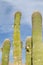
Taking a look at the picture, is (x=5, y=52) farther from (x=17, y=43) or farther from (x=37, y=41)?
(x=37, y=41)

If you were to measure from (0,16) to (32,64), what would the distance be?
1.07 meters

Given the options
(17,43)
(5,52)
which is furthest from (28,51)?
(5,52)

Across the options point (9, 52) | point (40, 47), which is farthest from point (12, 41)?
point (40, 47)

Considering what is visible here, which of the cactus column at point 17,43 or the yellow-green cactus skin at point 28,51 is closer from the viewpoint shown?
the yellow-green cactus skin at point 28,51

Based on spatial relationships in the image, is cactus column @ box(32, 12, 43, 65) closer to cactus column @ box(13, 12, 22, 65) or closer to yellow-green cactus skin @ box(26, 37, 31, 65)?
yellow-green cactus skin @ box(26, 37, 31, 65)

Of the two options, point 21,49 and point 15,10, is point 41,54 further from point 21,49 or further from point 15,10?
point 15,10

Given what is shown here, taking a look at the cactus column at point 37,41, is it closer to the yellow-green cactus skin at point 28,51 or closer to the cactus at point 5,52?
the yellow-green cactus skin at point 28,51

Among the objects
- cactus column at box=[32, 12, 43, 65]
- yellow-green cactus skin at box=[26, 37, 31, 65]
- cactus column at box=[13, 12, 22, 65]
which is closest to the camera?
cactus column at box=[32, 12, 43, 65]

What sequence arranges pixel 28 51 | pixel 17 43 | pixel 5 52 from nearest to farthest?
pixel 28 51, pixel 17 43, pixel 5 52

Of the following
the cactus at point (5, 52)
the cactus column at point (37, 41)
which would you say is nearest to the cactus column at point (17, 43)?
the cactus at point (5, 52)

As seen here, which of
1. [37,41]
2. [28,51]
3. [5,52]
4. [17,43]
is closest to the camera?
[37,41]

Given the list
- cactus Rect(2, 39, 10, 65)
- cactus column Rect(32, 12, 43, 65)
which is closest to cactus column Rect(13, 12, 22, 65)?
cactus Rect(2, 39, 10, 65)

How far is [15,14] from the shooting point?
8.86 feet

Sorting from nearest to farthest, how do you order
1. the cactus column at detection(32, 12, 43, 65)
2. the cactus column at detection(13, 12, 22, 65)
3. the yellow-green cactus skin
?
the cactus column at detection(32, 12, 43, 65) < the yellow-green cactus skin < the cactus column at detection(13, 12, 22, 65)
